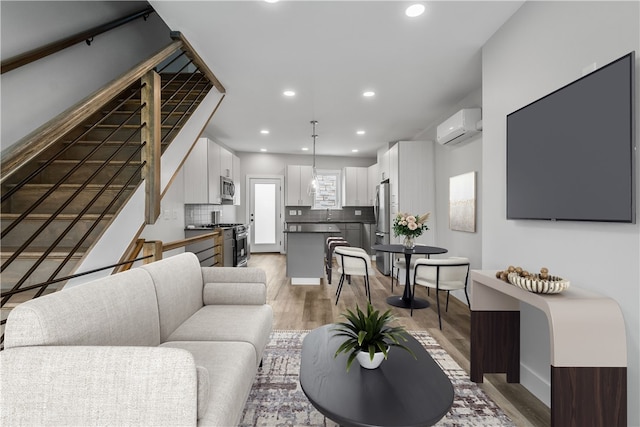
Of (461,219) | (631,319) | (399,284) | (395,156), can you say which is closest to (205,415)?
(631,319)

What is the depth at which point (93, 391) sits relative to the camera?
106 cm

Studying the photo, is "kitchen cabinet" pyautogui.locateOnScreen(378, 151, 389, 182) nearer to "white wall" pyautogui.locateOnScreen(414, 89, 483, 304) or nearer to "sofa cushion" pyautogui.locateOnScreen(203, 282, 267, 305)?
"white wall" pyautogui.locateOnScreen(414, 89, 483, 304)

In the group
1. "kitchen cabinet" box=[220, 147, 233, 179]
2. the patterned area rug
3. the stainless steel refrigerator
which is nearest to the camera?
the patterned area rug

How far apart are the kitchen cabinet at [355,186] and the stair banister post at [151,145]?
6.37m

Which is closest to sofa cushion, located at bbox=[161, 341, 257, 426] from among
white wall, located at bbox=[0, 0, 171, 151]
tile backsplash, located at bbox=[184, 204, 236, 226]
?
white wall, located at bbox=[0, 0, 171, 151]

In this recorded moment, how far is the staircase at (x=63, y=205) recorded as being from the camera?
5.29 ft

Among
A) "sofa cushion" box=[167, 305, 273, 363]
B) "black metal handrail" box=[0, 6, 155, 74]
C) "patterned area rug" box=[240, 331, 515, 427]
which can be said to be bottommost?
"patterned area rug" box=[240, 331, 515, 427]

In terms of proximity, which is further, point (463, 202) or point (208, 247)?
point (208, 247)

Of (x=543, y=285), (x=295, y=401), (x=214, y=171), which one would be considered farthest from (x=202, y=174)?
(x=543, y=285)

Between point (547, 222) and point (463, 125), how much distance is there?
6.67 feet

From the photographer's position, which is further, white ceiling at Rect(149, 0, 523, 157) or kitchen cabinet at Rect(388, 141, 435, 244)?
kitchen cabinet at Rect(388, 141, 435, 244)

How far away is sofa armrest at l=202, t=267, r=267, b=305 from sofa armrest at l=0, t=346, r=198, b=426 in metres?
1.43

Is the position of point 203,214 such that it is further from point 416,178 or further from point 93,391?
point 93,391

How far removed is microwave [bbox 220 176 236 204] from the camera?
6156 millimetres
